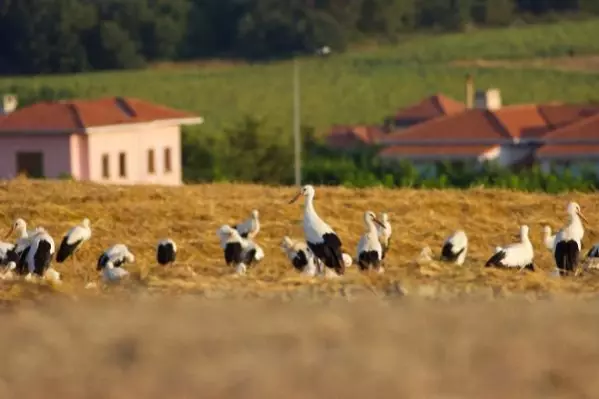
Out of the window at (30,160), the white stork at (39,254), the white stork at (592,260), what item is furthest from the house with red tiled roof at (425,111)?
the white stork at (39,254)

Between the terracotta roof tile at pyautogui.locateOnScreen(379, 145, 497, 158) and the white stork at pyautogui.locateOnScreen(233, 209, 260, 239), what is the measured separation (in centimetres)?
3658

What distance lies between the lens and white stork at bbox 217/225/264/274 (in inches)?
494

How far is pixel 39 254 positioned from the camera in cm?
1234

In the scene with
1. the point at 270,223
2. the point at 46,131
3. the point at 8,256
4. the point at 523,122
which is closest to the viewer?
the point at 8,256

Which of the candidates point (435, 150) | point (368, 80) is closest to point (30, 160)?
point (435, 150)

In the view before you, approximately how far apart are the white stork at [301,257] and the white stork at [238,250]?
20 cm

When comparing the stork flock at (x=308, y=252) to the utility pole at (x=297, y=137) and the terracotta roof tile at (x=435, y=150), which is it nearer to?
the utility pole at (x=297, y=137)

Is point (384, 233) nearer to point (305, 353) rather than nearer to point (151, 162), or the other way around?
point (305, 353)

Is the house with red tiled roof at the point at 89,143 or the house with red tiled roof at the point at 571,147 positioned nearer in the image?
the house with red tiled roof at the point at 89,143

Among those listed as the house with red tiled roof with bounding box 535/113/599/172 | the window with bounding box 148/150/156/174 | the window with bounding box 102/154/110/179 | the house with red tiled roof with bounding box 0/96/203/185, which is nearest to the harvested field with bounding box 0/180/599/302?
the house with red tiled roof with bounding box 0/96/203/185

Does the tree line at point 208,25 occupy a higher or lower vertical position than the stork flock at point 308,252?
higher

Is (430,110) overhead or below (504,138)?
overhead

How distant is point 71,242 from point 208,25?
70.5 metres

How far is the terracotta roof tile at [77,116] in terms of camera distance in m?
44.3
